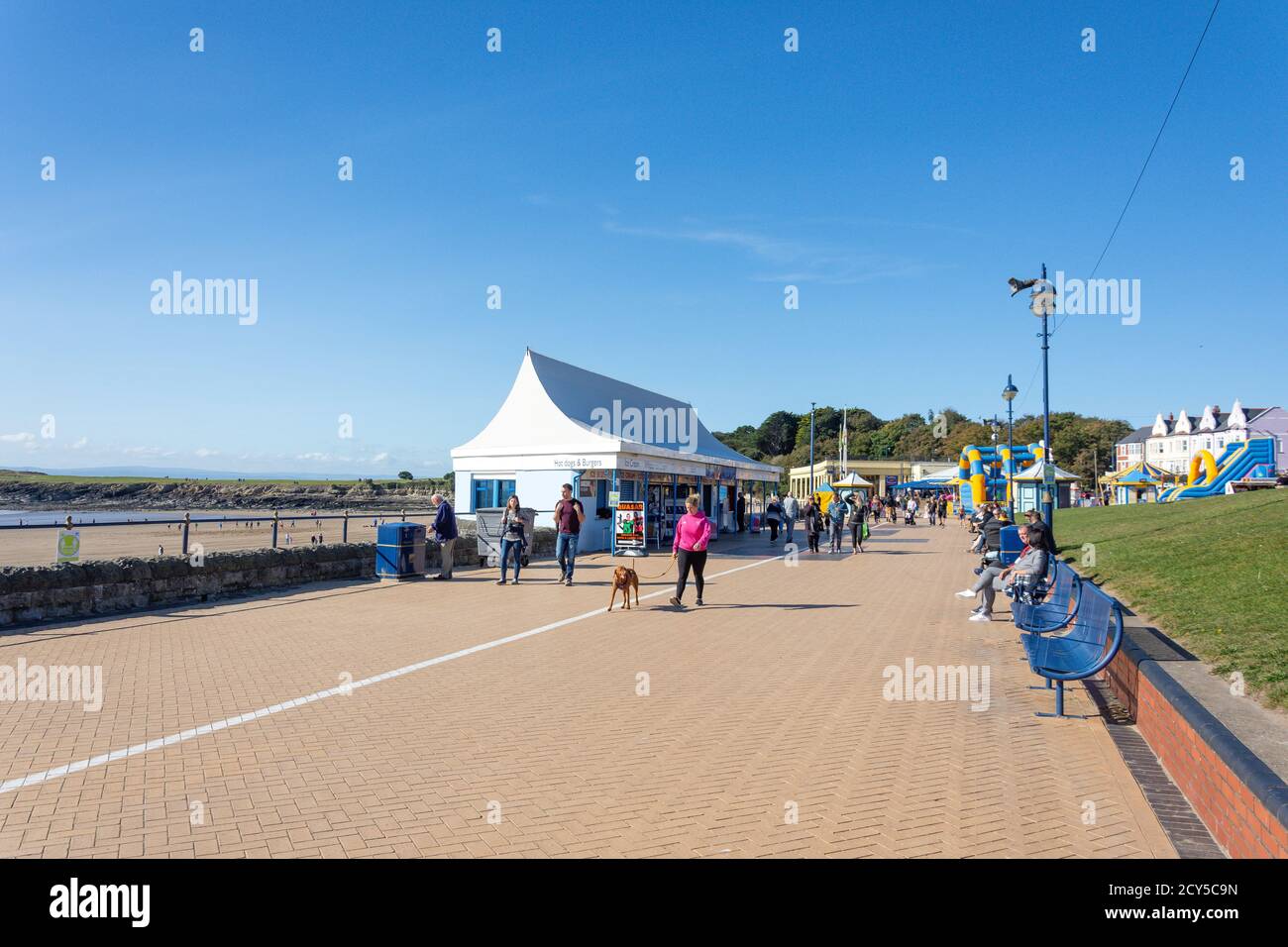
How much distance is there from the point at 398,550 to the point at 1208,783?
42.4ft

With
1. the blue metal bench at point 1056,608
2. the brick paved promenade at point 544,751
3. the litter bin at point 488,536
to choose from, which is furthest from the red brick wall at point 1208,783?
the litter bin at point 488,536

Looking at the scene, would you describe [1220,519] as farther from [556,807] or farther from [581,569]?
[556,807]

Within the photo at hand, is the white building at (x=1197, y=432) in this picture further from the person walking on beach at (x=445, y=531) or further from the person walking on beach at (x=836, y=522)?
the person walking on beach at (x=445, y=531)

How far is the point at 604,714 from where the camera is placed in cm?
608

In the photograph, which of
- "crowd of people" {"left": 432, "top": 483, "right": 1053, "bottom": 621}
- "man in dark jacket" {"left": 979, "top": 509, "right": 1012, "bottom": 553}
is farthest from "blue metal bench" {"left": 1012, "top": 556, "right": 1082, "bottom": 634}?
"man in dark jacket" {"left": 979, "top": 509, "right": 1012, "bottom": 553}

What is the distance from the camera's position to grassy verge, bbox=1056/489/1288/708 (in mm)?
6043

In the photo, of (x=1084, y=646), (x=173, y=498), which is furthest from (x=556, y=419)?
(x=173, y=498)

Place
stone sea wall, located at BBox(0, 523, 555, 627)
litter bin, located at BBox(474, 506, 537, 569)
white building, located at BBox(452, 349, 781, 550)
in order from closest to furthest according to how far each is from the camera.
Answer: stone sea wall, located at BBox(0, 523, 555, 627) < litter bin, located at BBox(474, 506, 537, 569) < white building, located at BBox(452, 349, 781, 550)

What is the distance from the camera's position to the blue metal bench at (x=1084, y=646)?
555 cm

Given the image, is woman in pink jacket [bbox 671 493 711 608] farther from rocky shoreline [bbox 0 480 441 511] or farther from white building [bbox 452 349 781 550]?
rocky shoreline [bbox 0 480 441 511]

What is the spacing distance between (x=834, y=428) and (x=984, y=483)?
95.7m

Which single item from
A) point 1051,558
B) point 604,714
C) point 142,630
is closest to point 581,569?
point 142,630

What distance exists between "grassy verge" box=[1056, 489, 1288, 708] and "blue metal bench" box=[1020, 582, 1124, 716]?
837 millimetres
